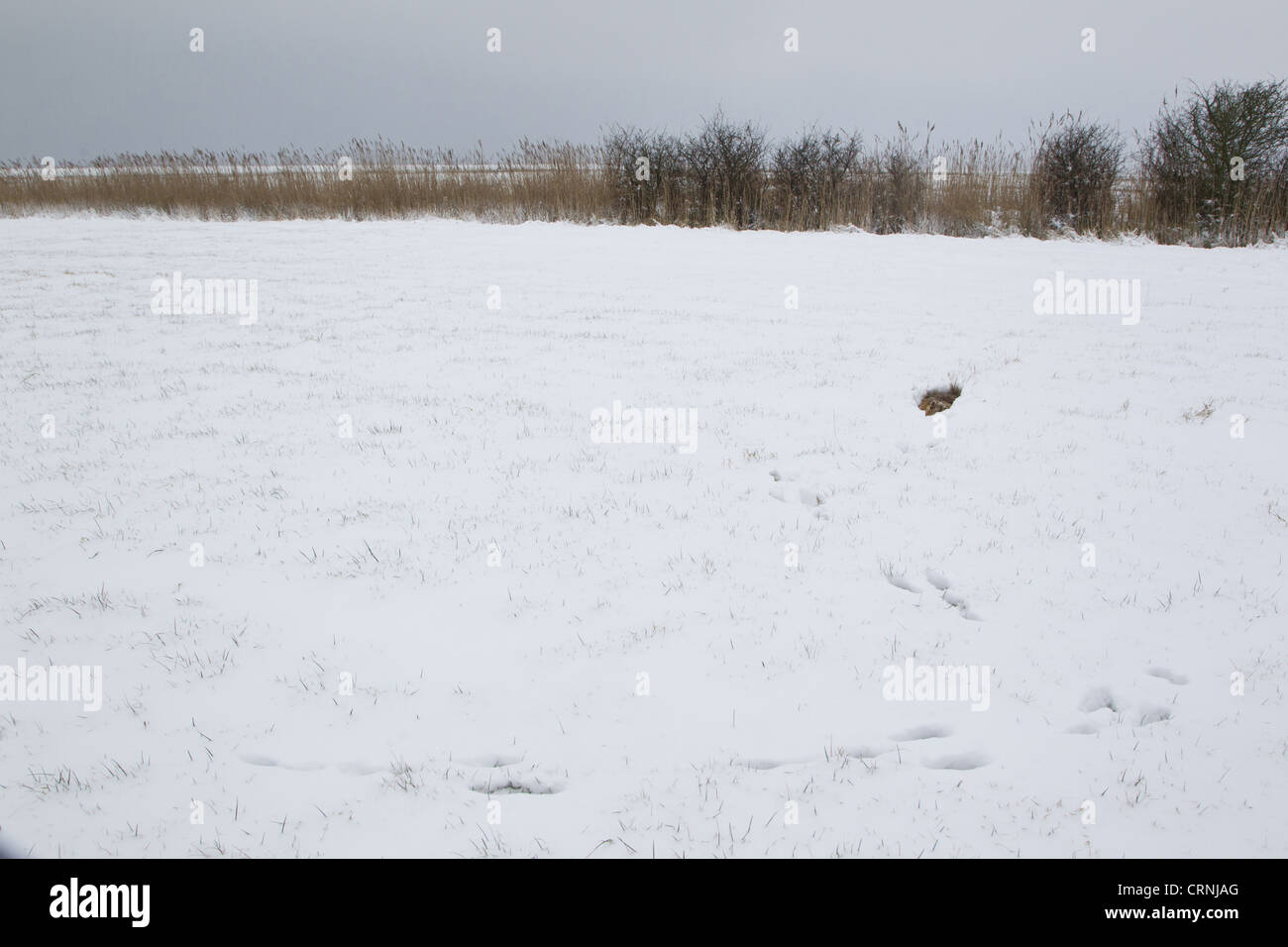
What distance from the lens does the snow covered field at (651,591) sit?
94.5 inches

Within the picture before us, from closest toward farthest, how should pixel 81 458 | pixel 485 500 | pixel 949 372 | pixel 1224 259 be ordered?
pixel 485 500, pixel 81 458, pixel 949 372, pixel 1224 259

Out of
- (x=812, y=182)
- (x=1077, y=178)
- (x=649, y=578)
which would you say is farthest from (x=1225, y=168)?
(x=649, y=578)

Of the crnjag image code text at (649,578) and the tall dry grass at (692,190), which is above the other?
→ the tall dry grass at (692,190)

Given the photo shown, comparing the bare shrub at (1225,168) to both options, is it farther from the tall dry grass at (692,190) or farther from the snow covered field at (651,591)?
the snow covered field at (651,591)

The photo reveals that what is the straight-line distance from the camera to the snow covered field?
2400mm

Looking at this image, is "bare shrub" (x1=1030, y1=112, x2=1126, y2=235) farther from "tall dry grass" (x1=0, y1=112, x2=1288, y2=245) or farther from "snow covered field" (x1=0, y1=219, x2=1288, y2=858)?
"snow covered field" (x1=0, y1=219, x2=1288, y2=858)

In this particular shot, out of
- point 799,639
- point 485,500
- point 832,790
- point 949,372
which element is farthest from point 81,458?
point 949,372

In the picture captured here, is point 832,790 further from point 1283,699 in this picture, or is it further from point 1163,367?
point 1163,367

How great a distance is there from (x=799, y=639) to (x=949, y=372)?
391 cm

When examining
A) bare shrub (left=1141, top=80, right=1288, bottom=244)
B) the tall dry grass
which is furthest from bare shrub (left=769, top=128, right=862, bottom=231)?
bare shrub (left=1141, top=80, right=1288, bottom=244)

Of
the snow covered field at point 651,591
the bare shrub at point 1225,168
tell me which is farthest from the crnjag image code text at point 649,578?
the bare shrub at point 1225,168

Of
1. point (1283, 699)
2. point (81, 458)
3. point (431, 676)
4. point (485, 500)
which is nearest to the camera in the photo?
point (1283, 699)

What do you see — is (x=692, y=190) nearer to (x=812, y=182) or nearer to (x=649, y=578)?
(x=812, y=182)
